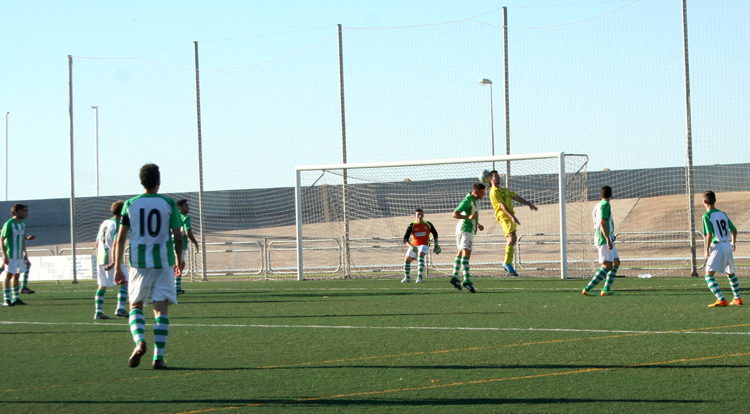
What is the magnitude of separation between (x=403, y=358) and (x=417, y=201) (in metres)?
14.3

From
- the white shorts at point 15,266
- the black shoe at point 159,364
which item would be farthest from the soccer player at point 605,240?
the white shorts at point 15,266

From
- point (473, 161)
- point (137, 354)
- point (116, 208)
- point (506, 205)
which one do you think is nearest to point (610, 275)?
point (506, 205)

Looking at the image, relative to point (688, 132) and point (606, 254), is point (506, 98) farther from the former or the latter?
point (606, 254)

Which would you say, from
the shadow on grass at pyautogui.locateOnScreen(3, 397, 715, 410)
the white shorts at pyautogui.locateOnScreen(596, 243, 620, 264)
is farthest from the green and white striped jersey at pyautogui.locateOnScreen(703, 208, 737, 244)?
the shadow on grass at pyautogui.locateOnScreen(3, 397, 715, 410)

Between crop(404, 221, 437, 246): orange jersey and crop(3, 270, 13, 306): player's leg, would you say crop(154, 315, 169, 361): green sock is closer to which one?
crop(3, 270, 13, 306): player's leg

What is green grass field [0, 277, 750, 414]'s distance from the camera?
5.34 metres

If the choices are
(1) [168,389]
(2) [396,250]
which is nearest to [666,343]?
(1) [168,389]

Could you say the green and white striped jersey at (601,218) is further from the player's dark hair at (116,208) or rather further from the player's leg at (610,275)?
the player's dark hair at (116,208)

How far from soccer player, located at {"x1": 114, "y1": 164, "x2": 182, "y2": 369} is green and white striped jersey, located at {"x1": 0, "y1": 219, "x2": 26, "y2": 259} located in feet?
29.3

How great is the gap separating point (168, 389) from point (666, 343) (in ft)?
15.2

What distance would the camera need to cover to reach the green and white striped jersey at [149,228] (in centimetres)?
686

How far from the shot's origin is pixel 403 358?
7.07 meters

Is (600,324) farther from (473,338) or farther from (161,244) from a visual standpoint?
(161,244)

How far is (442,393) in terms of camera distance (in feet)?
18.1
